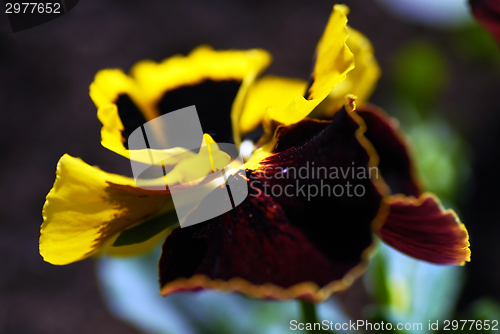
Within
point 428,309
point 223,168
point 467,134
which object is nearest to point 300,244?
point 223,168

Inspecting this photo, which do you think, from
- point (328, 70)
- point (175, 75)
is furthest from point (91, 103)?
point (328, 70)

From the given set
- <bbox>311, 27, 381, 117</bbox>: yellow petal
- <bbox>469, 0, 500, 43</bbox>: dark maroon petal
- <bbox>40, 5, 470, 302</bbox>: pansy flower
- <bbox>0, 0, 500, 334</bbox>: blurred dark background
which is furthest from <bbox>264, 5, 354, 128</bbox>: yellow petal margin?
<bbox>0, 0, 500, 334</bbox>: blurred dark background

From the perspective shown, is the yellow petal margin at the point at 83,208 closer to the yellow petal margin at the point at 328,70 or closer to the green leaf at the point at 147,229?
the green leaf at the point at 147,229

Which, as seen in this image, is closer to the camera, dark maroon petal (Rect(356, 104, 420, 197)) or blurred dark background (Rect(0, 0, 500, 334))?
dark maroon petal (Rect(356, 104, 420, 197))

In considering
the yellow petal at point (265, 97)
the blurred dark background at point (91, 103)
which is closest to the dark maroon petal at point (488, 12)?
the yellow petal at point (265, 97)

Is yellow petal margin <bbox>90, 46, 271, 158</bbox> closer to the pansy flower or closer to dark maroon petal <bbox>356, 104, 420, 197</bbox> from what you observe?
the pansy flower

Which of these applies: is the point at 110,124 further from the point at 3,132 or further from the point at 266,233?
the point at 3,132
